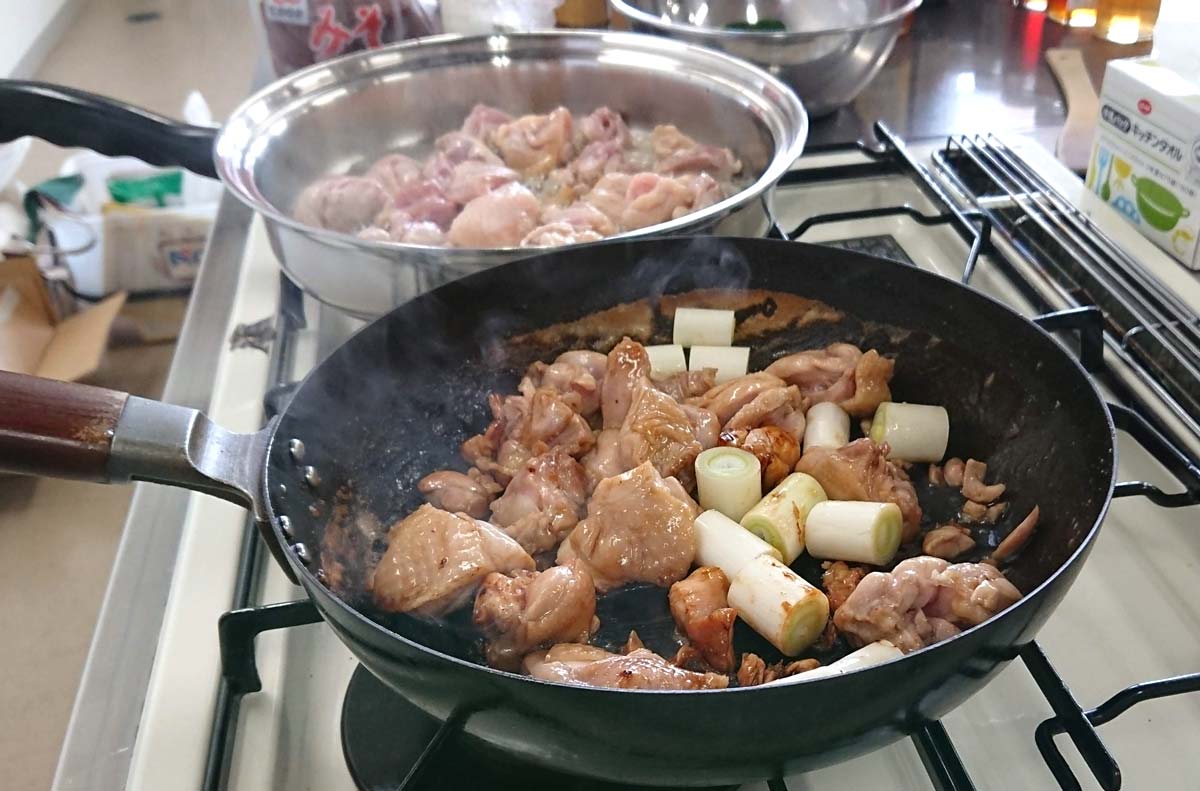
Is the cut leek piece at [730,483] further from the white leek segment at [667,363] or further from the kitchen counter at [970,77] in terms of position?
the kitchen counter at [970,77]

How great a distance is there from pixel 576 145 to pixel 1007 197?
0.62 m

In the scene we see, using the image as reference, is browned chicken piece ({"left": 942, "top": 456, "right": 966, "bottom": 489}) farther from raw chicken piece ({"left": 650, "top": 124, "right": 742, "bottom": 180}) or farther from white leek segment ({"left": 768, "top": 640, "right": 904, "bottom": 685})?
raw chicken piece ({"left": 650, "top": 124, "right": 742, "bottom": 180})

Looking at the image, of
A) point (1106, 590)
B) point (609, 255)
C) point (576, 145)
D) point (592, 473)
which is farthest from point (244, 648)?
point (576, 145)

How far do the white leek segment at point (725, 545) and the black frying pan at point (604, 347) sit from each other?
0.06 meters

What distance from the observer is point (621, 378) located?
0.98 m

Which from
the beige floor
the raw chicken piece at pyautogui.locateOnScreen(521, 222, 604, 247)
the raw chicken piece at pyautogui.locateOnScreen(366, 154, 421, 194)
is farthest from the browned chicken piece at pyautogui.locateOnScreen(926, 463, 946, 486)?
the beige floor

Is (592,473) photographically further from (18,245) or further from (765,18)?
(18,245)

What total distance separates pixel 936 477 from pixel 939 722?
263 mm

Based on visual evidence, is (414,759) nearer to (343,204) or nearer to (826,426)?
(826,426)

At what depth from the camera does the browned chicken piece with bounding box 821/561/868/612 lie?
0.80 meters

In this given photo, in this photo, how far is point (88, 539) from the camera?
188 centimetres

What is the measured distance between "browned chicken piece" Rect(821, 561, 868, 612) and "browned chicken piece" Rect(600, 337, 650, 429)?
0.86ft

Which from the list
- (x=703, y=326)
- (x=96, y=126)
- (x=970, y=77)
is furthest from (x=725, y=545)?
(x=970, y=77)

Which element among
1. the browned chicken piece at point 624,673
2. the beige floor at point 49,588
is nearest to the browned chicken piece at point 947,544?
the browned chicken piece at point 624,673
